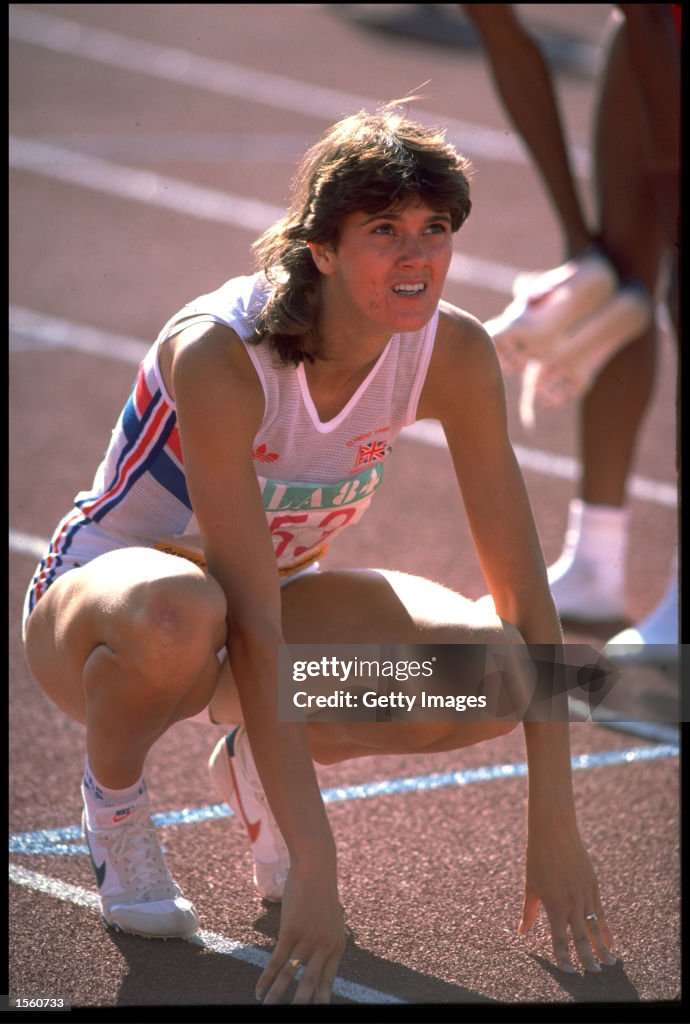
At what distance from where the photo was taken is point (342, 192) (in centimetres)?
258

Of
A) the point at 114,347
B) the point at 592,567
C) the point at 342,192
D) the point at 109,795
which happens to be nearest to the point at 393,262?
the point at 342,192

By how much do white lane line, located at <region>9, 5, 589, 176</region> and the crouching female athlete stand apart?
22.2ft

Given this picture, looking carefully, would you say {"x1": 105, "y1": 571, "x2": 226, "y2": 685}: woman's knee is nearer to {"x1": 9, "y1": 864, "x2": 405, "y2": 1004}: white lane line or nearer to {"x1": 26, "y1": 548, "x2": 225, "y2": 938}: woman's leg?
{"x1": 26, "y1": 548, "x2": 225, "y2": 938}: woman's leg

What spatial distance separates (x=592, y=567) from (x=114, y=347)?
9.36ft

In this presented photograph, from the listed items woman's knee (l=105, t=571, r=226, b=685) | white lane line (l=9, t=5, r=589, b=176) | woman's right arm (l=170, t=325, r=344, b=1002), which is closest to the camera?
woman's right arm (l=170, t=325, r=344, b=1002)

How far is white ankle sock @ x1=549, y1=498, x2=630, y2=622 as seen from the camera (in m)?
4.50

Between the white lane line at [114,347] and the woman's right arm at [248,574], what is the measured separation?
310 cm

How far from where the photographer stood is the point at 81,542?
Answer: 9.69ft

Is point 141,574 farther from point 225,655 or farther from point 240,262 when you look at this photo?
point 240,262

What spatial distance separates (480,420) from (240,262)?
4.91 metres

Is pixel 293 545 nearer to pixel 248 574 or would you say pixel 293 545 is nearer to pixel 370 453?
pixel 370 453

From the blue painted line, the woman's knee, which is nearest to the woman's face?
the woman's knee

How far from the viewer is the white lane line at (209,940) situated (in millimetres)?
2668

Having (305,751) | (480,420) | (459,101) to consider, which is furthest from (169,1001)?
(459,101)
